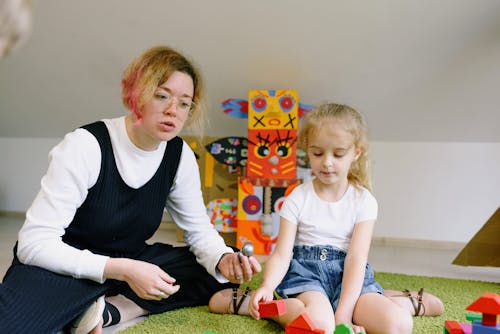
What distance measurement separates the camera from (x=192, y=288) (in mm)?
1134

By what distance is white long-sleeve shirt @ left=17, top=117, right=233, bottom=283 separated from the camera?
0.89m

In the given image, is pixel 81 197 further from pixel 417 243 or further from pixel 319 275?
pixel 417 243

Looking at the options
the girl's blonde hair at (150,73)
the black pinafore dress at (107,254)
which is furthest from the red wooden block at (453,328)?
the girl's blonde hair at (150,73)

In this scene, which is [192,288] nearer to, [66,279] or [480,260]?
[66,279]

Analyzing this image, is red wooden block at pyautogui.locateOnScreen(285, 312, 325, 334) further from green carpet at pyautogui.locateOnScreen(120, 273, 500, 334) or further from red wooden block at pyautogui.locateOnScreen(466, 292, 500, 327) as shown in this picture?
green carpet at pyautogui.locateOnScreen(120, 273, 500, 334)

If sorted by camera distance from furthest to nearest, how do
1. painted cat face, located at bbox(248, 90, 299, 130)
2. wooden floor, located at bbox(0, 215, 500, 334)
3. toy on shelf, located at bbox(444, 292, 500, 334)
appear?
painted cat face, located at bbox(248, 90, 299, 130), wooden floor, located at bbox(0, 215, 500, 334), toy on shelf, located at bbox(444, 292, 500, 334)

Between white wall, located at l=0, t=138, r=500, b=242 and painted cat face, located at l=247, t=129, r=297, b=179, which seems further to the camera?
white wall, located at l=0, t=138, r=500, b=242

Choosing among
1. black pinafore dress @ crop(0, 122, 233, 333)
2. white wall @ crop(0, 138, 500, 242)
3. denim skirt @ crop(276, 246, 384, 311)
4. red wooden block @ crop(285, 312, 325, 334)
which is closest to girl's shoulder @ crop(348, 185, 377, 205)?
denim skirt @ crop(276, 246, 384, 311)

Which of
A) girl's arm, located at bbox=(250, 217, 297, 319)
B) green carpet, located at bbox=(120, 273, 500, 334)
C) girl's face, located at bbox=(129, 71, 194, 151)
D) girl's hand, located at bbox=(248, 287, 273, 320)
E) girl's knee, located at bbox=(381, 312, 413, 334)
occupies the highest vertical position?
girl's face, located at bbox=(129, 71, 194, 151)

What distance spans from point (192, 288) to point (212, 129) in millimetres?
1120

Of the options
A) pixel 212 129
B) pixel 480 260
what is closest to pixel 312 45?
pixel 212 129

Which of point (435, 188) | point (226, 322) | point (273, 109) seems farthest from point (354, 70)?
point (226, 322)

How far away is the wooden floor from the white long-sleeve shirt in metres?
0.55

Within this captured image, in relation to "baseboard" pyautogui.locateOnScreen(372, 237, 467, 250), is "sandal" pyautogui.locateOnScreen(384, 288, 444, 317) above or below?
above
